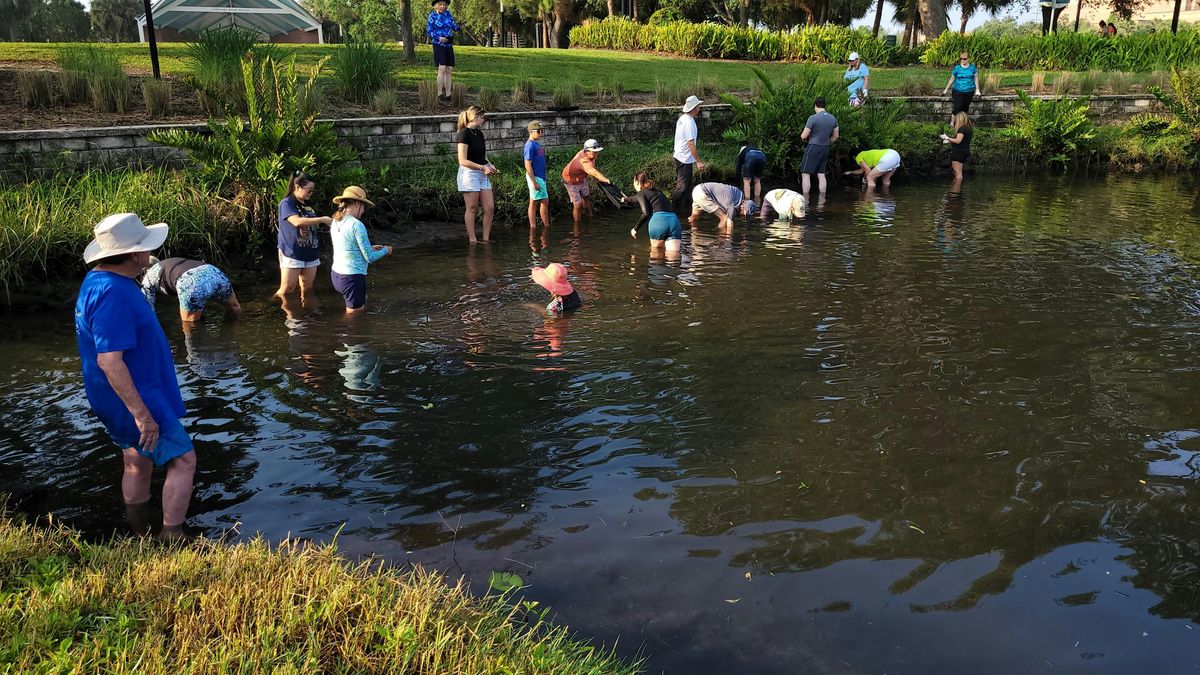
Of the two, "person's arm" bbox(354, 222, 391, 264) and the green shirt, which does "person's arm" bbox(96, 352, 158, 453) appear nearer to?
"person's arm" bbox(354, 222, 391, 264)

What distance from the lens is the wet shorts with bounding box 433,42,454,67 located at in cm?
1688

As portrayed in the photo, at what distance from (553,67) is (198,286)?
18305mm

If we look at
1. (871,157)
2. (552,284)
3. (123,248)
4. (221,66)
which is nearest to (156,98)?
(221,66)

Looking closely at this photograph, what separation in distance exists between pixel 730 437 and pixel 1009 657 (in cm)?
252

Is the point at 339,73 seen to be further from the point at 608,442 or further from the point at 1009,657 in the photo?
the point at 1009,657

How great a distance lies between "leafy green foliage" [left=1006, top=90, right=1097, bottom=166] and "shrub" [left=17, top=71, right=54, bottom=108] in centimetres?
2034

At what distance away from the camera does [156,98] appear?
13383 mm

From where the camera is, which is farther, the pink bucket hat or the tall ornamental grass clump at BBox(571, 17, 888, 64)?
the tall ornamental grass clump at BBox(571, 17, 888, 64)

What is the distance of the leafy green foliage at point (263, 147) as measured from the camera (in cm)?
1152

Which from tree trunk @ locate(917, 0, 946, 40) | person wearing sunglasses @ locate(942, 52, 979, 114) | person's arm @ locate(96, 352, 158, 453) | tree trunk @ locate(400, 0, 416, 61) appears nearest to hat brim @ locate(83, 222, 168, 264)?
person's arm @ locate(96, 352, 158, 453)

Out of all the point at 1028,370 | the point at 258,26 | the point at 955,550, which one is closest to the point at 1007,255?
the point at 1028,370

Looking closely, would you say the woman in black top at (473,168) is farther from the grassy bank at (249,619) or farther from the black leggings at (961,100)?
the black leggings at (961,100)

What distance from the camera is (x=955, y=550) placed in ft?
15.7

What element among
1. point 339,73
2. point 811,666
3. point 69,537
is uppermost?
point 339,73
